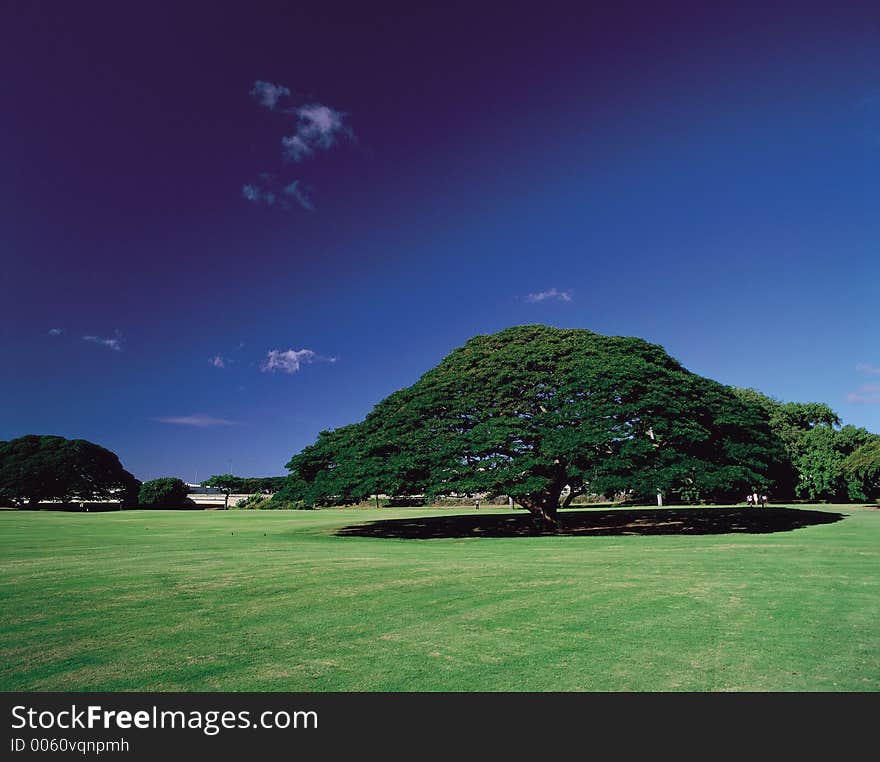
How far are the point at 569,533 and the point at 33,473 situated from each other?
82533 millimetres

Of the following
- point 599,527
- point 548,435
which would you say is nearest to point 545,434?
point 548,435

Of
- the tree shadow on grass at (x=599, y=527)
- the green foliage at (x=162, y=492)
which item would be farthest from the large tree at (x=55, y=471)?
the tree shadow on grass at (x=599, y=527)

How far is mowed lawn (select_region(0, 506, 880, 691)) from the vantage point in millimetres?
5602

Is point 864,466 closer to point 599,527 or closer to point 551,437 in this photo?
point 599,527

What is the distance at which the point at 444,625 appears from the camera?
768 cm

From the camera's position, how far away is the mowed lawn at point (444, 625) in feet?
18.4

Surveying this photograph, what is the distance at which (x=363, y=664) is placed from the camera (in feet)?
19.6

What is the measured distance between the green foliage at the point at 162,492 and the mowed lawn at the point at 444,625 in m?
81.4

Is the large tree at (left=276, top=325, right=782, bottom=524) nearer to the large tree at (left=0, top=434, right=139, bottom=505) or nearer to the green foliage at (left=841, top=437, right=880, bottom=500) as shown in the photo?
the green foliage at (left=841, top=437, right=880, bottom=500)

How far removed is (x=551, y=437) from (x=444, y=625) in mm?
17555

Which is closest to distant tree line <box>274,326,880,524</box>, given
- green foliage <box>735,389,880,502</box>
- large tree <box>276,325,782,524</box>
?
large tree <box>276,325,782,524</box>
